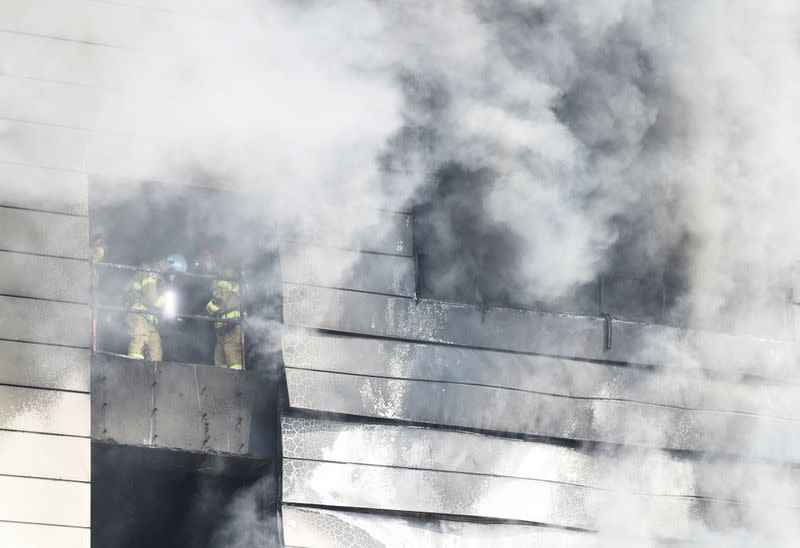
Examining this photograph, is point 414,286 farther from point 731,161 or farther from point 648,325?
point 731,161

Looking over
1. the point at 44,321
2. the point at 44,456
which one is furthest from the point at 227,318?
the point at 44,456

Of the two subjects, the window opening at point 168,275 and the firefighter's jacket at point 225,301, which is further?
the firefighter's jacket at point 225,301

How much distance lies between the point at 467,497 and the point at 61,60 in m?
4.36

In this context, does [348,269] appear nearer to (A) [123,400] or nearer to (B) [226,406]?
(B) [226,406]

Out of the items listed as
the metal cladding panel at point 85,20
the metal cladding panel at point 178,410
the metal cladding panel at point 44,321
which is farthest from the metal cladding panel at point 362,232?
the metal cladding panel at point 85,20

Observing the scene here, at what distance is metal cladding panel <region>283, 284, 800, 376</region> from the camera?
37.7 feet

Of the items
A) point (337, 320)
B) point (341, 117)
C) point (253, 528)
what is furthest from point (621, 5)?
point (253, 528)

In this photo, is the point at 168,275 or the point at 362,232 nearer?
the point at 168,275

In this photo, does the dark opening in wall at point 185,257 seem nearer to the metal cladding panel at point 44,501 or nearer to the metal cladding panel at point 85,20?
the metal cladding panel at point 85,20

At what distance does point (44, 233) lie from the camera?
10570 mm

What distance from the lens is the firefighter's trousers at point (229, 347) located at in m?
11.5

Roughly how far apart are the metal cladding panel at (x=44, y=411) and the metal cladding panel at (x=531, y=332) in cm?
176

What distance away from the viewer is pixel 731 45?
42.2 feet

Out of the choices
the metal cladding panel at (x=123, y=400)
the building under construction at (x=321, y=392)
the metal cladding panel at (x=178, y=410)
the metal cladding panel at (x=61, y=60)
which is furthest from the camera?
the metal cladding panel at (x=178, y=410)
